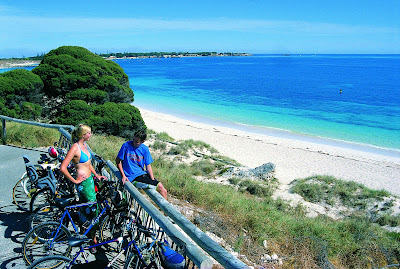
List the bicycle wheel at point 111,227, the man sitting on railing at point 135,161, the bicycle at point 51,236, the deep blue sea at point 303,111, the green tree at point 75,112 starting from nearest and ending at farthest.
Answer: the bicycle at point 51,236 < the bicycle wheel at point 111,227 < the man sitting on railing at point 135,161 < the green tree at point 75,112 < the deep blue sea at point 303,111

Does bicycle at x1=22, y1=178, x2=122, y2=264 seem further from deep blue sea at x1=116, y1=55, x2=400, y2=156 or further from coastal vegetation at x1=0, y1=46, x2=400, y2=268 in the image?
deep blue sea at x1=116, y1=55, x2=400, y2=156

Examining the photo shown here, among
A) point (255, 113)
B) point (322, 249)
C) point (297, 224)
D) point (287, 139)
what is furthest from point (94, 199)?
point (255, 113)

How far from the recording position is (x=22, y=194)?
6352mm

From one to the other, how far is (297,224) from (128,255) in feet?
17.4

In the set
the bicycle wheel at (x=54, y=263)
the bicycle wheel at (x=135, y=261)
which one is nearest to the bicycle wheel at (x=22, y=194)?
the bicycle wheel at (x=54, y=263)

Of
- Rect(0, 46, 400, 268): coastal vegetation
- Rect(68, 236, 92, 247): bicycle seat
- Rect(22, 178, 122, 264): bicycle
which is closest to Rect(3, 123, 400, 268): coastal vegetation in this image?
Rect(0, 46, 400, 268): coastal vegetation

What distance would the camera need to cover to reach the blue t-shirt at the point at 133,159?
5.40 metres

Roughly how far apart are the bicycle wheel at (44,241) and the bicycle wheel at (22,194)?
6.50 ft

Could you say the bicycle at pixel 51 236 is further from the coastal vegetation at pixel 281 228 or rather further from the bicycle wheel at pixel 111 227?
the coastal vegetation at pixel 281 228

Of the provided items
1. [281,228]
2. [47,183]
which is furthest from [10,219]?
[281,228]

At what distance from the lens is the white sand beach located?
1689cm

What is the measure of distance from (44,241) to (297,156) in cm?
1884

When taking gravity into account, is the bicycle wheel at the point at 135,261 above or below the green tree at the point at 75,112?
above

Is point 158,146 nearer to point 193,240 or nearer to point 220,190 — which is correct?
point 220,190
